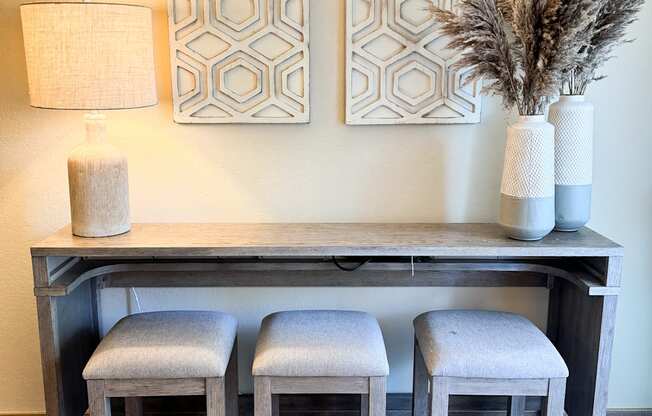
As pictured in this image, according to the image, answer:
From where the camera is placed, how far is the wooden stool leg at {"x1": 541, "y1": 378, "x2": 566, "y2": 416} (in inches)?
74.1

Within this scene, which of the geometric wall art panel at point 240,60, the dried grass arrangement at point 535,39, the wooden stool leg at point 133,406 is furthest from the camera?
the wooden stool leg at point 133,406

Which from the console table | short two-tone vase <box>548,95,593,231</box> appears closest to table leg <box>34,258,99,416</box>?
the console table

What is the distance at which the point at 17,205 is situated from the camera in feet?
7.57

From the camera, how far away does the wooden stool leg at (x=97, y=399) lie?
6.16 feet

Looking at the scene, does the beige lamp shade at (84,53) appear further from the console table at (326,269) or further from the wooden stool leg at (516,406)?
the wooden stool leg at (516,406)

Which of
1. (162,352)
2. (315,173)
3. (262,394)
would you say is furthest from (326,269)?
(162,352)

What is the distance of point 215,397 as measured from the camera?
190 centimetres

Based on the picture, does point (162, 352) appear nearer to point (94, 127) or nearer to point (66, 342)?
point (66, 342)

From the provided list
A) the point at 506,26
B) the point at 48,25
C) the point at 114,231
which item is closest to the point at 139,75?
the point at 48,25

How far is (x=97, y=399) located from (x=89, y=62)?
974 millimetres

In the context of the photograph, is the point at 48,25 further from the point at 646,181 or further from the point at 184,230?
the point at 646,181

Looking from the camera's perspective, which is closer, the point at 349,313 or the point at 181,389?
the point at 181,389

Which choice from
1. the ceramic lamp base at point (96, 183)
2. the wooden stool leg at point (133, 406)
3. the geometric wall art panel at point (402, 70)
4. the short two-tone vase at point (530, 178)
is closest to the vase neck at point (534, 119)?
the short two-tone vase at point (530, 178)

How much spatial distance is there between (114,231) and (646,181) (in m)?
1.84
